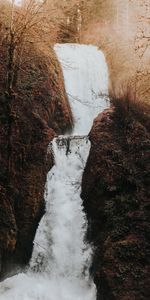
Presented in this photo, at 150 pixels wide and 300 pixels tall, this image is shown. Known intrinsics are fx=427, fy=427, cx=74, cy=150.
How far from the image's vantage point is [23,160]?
970cm

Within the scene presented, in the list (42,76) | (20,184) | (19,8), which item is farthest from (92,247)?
(19,8)

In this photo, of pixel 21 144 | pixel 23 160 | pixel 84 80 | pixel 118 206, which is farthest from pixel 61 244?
pixel 84 80

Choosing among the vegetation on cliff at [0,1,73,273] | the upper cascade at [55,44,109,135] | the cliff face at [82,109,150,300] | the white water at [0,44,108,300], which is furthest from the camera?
the upper cascade at [55,44,109,135]

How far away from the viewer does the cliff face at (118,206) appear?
7.48m

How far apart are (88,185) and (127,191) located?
1.11 metres

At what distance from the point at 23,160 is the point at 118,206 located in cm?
252

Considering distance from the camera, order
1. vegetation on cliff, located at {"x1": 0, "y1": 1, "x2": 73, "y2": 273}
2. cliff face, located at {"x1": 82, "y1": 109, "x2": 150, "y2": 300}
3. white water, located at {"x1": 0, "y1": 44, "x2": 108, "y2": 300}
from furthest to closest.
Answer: vegetation on cliff, located at {"x1": 0, "y1": 1, "x2": 73, "y2": 273}, white water, located at {"x1": 0, "y1": 44, "x2": 108, "y2": 300}, cliff face, located at {"x1": 82, "y1": 109, "x2": 150, "y2": 300}

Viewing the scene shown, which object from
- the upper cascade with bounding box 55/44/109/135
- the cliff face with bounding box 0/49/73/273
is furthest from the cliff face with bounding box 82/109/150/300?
the upper cascade with bounding box 55/44/109/135

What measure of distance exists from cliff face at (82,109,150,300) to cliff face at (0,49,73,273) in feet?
3.73

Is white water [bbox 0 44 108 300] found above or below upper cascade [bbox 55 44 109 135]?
below

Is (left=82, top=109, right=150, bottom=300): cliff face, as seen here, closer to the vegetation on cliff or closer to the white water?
the white water

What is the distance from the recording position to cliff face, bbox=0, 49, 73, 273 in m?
8.75

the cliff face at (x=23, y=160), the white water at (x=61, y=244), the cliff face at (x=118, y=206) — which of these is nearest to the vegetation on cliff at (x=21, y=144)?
the cliff face at (x=23, y=160)

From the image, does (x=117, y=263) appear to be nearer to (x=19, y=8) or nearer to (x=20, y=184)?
(x=20, y=184)
